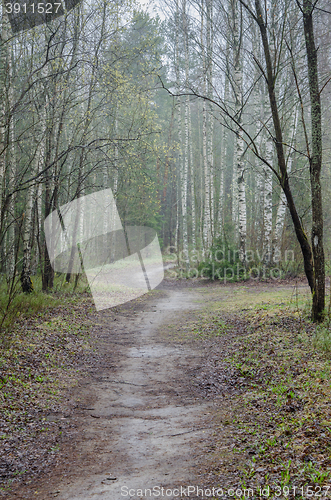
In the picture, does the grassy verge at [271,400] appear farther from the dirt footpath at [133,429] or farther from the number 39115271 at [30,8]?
the number 39115271 at [30,8]

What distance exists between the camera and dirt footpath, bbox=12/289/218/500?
333 cm

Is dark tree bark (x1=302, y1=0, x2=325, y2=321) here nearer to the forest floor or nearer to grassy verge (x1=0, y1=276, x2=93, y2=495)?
the forest floor

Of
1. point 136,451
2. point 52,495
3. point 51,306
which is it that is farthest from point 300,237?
point 51,306

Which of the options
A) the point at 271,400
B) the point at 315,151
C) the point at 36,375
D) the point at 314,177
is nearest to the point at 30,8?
the point at 315,151

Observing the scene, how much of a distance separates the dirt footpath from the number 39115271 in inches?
268

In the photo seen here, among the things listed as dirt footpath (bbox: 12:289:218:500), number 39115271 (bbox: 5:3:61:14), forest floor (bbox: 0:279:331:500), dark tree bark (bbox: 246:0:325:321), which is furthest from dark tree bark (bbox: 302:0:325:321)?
number 39115271 (bbox: 5:3:61:14)

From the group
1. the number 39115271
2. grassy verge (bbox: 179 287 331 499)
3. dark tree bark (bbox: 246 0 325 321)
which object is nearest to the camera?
grassy verge (bbox: 179 287 331 499)

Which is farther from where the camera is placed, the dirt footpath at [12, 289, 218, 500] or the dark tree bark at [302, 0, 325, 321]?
the dark tree bark at [302, 0, 325, 321]

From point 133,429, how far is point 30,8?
8.35 m

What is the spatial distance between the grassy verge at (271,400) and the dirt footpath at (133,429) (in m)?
0.31

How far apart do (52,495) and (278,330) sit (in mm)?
5271

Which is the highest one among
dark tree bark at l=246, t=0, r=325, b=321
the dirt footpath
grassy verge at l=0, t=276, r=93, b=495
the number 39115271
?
the number 39115271

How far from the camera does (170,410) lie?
16.4 feet

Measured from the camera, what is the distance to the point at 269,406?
4590 millimetres
